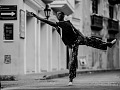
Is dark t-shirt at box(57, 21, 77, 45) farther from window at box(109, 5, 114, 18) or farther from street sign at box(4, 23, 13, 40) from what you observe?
window at box(109, 5, 114, 18)

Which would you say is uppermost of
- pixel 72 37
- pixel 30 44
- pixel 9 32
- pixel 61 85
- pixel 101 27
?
pixel 101 27

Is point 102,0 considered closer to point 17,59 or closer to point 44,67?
point 44,67

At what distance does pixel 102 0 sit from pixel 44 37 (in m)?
17.4

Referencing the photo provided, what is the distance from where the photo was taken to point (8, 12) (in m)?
22.0

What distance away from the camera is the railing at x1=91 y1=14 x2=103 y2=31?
4400 centimetres

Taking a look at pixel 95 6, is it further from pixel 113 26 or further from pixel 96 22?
pixel 113 26

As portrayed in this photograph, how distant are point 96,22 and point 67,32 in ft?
104

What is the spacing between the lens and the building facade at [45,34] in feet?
73.1

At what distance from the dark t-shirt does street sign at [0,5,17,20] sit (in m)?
9.03

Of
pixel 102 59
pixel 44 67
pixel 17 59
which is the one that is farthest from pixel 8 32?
pixel 102 59

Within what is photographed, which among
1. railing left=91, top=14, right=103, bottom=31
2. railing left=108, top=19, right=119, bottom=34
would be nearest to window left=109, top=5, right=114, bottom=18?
railing left=108, top=19, right=119, bottom=34

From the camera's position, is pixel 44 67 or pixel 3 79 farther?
pixel 44 67

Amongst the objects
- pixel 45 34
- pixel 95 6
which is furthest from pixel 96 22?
pixel 45 34

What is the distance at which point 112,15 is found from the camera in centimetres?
5009
